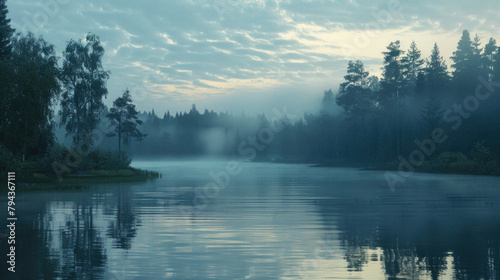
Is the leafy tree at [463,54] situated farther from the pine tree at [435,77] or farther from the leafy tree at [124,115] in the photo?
the leafy tree at [124,115]

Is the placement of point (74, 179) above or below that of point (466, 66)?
below

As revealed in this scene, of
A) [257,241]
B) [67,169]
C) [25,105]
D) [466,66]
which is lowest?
[257,241]

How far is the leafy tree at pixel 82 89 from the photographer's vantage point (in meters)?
80.1

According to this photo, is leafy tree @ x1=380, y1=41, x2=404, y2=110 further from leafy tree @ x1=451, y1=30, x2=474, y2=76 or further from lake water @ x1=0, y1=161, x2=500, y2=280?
lake water @ x1=0, y1=161, x2=500, y2=280

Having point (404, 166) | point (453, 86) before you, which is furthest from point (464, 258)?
point (453, 86)

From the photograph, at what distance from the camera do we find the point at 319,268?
12750 millimetres

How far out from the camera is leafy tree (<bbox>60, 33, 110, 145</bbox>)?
263ft

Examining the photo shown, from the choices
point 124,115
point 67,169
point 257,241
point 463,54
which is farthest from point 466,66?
point 257,241

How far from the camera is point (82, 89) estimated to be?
80.3m

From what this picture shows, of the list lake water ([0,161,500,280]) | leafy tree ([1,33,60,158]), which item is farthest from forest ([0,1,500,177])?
lake water ([0,161,500,280])

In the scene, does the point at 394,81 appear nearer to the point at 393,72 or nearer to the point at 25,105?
the point at 393,72

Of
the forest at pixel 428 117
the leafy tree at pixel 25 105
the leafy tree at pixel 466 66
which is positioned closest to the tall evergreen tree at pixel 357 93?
the forest at pixel 428 117

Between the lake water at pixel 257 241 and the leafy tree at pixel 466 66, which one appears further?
the leafy tree at pixel 466 66

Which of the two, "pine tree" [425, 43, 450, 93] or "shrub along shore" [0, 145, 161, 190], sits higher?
"pine tree" [425, 43, 450, 93]
